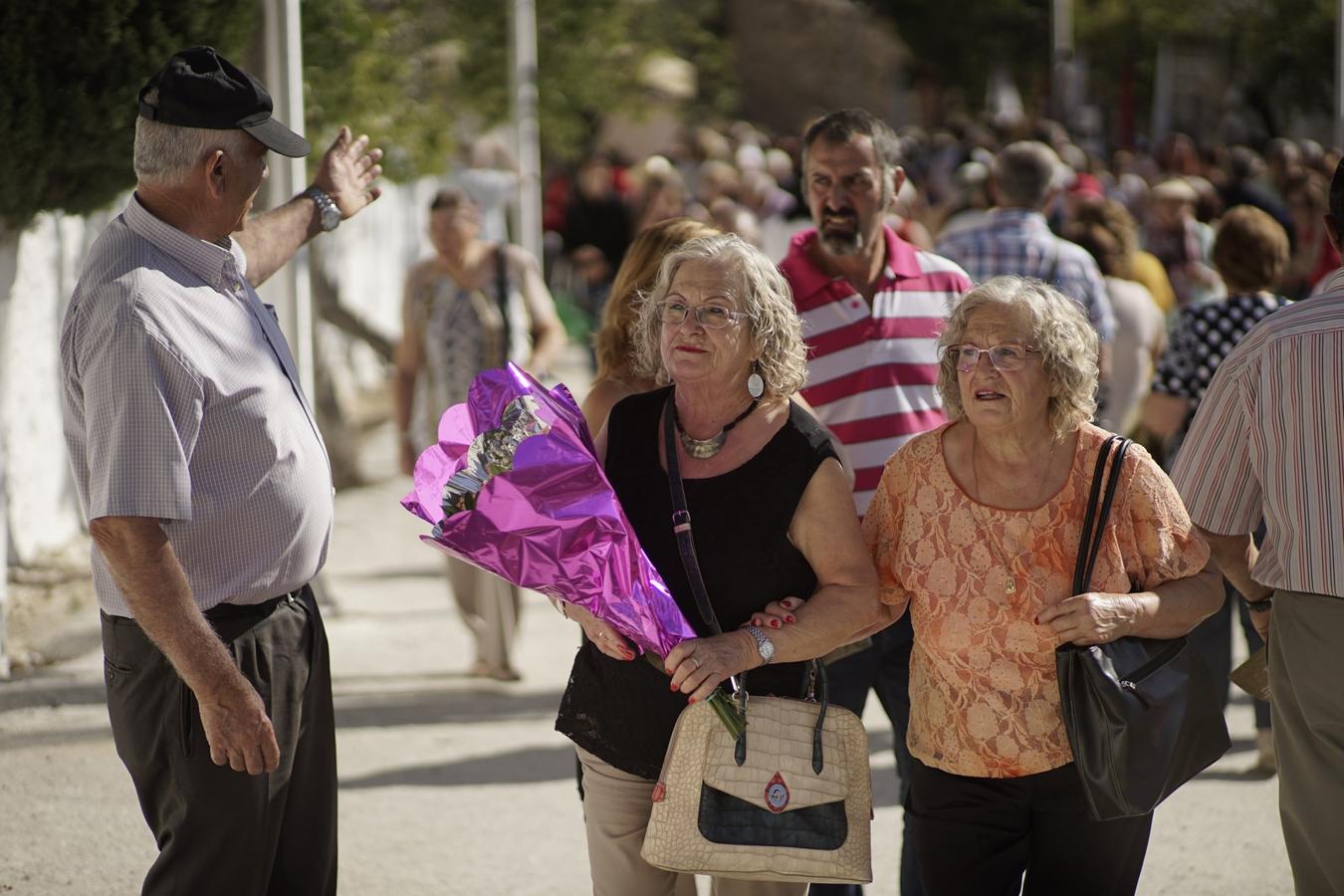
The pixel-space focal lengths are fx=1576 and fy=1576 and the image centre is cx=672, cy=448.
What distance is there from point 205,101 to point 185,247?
11.8 inches

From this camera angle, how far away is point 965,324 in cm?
345

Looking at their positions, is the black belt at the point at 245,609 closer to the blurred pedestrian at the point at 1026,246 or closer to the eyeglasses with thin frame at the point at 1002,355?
the eyeglasses with thin frame at the point at 1002,355

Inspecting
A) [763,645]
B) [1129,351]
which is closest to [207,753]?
[763,645]

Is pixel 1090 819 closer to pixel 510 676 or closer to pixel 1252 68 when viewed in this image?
pixel 510 676

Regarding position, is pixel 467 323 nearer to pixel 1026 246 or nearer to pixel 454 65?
pixel 1026 246

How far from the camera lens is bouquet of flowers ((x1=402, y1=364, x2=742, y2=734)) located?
10.3 ft

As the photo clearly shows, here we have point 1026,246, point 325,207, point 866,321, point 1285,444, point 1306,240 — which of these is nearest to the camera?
point 1285,444

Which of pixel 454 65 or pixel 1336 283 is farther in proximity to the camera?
pixel 454 65

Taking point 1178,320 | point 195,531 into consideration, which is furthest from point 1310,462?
point 1178,320

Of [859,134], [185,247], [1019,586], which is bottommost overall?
A: [1019,586]

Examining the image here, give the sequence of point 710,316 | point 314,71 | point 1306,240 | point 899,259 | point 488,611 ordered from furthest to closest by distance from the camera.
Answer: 1. point 1306,240
2. point 314,71
3. point 488,611
4. point 899,259
5. point 710,316

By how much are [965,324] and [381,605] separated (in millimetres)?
5873

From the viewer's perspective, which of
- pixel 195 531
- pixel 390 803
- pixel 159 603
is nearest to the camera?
pixel 159 603

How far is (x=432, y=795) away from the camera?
5.83 metres
